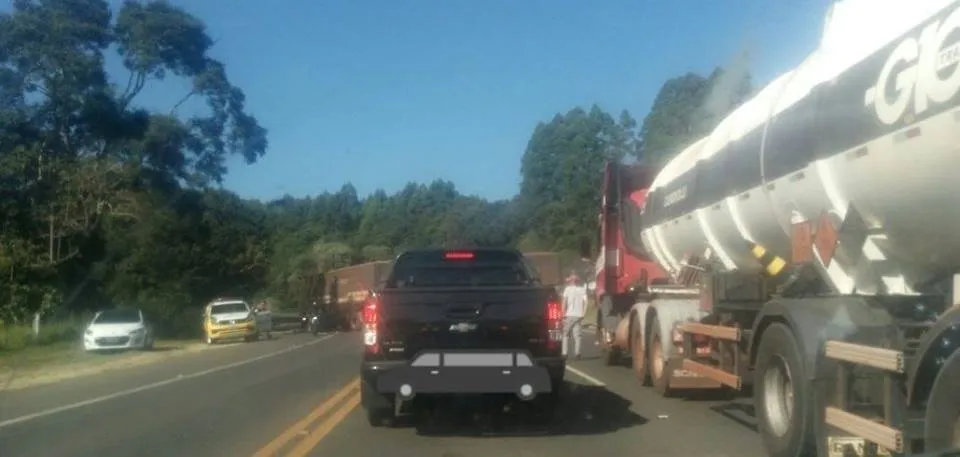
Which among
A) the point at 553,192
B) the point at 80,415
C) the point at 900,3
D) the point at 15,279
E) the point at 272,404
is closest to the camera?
the point at 900,3

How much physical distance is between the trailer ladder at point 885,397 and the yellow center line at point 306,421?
5.04 m

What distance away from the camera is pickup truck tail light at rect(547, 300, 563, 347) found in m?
11.4

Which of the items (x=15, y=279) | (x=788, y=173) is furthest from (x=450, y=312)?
(x=15, y=279)

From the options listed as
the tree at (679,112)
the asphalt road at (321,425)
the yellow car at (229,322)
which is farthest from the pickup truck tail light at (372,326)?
the tree at (679,112)

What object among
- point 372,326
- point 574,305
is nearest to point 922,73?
point 372,326

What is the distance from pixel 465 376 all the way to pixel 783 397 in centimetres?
300

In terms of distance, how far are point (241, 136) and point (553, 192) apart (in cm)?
3265

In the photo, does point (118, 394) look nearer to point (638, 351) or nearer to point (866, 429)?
point (638, 351)

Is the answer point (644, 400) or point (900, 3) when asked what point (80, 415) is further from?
point (900, 3)

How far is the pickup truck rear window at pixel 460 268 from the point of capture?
1326 centimetres

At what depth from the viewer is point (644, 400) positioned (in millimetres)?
15023

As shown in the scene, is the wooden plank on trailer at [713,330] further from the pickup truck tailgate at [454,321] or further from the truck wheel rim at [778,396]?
the pickup truck tailgate at [454,321]

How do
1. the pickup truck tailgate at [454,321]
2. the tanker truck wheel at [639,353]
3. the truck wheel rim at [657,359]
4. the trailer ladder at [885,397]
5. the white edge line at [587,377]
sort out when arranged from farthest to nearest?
the white edge line at [587,377] < the tanker truck wheel at [639,353] < the truck wheel rim at [657,359] < the pickup truck tailgate at [454,321] < the trailer ladder at [885,397]

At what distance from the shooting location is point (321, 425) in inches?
507
